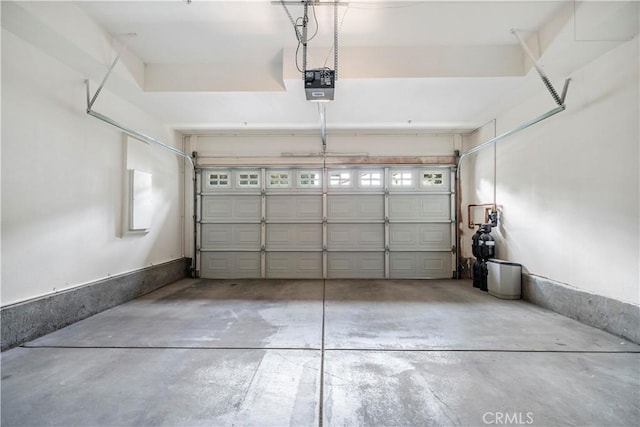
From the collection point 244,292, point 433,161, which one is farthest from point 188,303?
point 433,161

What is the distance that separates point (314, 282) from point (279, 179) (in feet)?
7.39

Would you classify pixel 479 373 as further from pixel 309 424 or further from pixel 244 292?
pixel 244 292

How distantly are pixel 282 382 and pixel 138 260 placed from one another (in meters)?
3.51

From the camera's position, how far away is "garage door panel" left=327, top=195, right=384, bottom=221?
5.53m

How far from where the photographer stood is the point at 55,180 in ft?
9.25

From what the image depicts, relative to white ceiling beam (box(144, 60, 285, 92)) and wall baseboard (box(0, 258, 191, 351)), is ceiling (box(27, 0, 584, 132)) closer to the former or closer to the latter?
white ceiling beam (box(144, 60, 285, 92))

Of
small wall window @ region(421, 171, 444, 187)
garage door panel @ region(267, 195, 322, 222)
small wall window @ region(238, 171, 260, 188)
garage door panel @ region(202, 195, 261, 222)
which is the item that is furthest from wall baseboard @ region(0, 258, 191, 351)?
small wall window @ region(421, 171, 444, 187)

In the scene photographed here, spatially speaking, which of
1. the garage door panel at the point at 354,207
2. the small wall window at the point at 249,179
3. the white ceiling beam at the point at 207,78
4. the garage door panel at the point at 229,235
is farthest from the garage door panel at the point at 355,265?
the white ceiling beam at the point at 207,78

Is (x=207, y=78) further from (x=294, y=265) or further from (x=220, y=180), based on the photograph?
(x=294, y=265)

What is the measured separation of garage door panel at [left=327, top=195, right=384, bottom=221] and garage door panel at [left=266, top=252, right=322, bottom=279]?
3.05 ft

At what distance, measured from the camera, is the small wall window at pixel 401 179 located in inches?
218

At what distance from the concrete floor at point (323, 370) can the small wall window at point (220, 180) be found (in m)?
2.93

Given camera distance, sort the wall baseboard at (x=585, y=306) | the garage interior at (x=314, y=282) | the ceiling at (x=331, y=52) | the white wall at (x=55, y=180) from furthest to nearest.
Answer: the ceiling at (x=331, y=52), the wall baseboard at (x=585, y=306), the white wall at (x=55, y=180), the garage interior at (x=314, y=282)

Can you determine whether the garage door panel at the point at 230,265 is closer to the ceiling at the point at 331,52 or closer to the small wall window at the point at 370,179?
the small wall window at the point at 370,179
